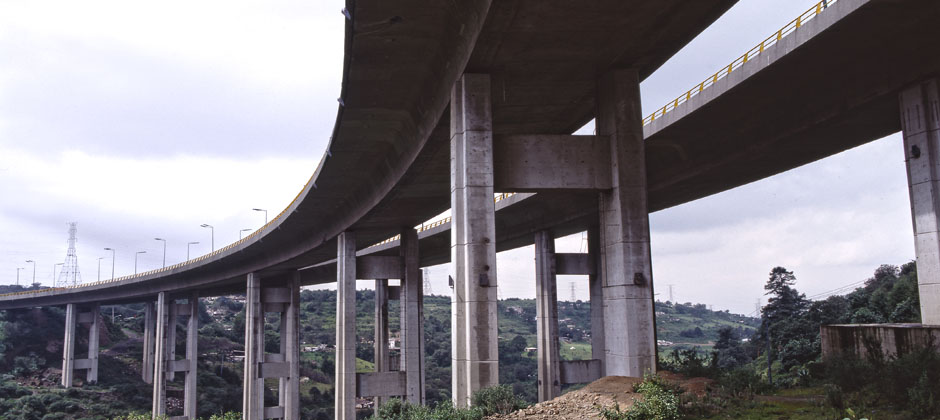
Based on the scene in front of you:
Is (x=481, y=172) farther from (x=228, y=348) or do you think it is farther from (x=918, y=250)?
(x=228, y=348)

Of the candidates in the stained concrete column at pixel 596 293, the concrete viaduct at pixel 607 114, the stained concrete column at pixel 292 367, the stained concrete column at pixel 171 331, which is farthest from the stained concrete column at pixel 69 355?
the concrete viaduct at pixel 607 114

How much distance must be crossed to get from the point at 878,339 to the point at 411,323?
1206 inches

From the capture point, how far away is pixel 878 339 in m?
20.6

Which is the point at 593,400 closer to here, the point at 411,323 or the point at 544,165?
the point at 544,165

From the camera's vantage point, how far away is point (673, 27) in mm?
19797

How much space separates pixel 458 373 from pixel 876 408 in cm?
1091

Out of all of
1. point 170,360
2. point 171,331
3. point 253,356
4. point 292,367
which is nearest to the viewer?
point 292,367

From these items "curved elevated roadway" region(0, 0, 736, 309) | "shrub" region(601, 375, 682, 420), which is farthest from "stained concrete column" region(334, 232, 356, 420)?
"shrub" region(601, 375, 682, 420)

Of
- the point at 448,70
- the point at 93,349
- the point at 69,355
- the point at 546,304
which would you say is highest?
the point at 448,70

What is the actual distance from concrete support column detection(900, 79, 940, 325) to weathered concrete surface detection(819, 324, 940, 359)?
0.81m

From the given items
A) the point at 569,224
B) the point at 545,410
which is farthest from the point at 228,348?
the point at 545,410

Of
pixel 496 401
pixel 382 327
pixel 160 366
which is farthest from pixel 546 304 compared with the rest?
pixel 160 366

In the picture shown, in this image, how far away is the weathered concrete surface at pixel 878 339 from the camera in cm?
1898

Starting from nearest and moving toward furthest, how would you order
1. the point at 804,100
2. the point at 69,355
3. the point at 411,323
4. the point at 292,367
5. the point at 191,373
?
the point at 804,100
the point at 411,323
the point at 292,367
the point at 191,373
the point at 69,355
